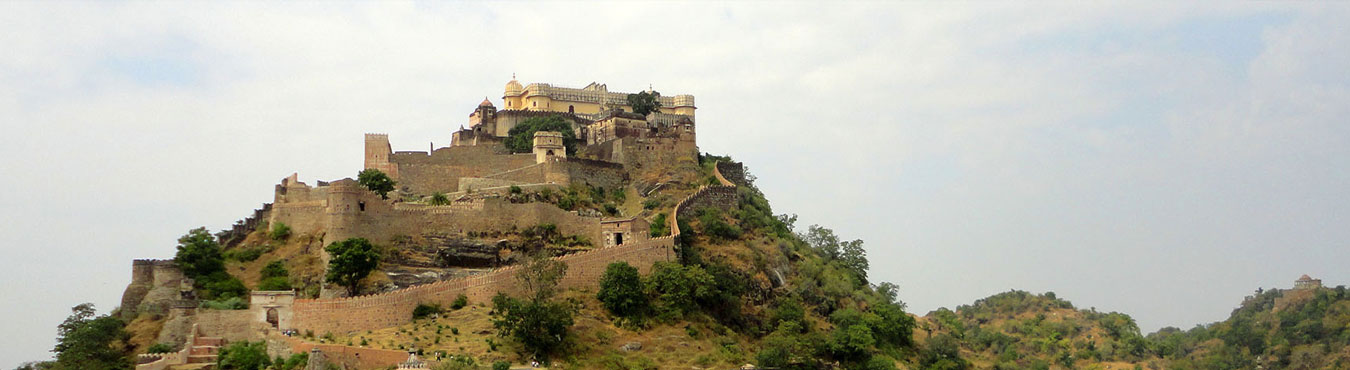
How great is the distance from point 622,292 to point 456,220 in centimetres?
843

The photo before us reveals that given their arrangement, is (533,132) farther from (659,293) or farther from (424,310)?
(424,310)

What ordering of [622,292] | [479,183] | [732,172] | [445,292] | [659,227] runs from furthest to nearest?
[732,172]
[479,183]
[659,227]
[622,292]
[445,292]

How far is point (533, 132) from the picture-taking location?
67688mm

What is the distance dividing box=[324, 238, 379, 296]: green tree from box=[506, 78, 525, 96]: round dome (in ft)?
80.3

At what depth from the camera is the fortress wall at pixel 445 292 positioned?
151 ft

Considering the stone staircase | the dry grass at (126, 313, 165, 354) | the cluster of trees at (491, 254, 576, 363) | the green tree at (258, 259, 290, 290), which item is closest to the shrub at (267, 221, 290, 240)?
the green tree at (258, 259, 290, 290)

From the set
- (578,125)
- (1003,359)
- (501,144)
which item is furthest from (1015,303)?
(501,144)

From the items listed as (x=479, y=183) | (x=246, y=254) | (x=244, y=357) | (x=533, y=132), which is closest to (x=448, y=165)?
(x=479, y=183)

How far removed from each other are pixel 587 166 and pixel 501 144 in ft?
15.4

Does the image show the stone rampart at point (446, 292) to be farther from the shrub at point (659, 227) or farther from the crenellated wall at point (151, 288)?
the crenellated wall at point (151, 288)

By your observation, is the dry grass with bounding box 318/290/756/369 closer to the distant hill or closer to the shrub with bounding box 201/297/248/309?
the shrub with bounding box 201/297/248/309

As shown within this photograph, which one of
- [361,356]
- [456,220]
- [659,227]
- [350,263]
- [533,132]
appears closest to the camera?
[361,356]

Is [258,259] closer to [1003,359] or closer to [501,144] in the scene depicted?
[501,144]

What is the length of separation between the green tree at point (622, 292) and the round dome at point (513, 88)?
24887 millimetres
